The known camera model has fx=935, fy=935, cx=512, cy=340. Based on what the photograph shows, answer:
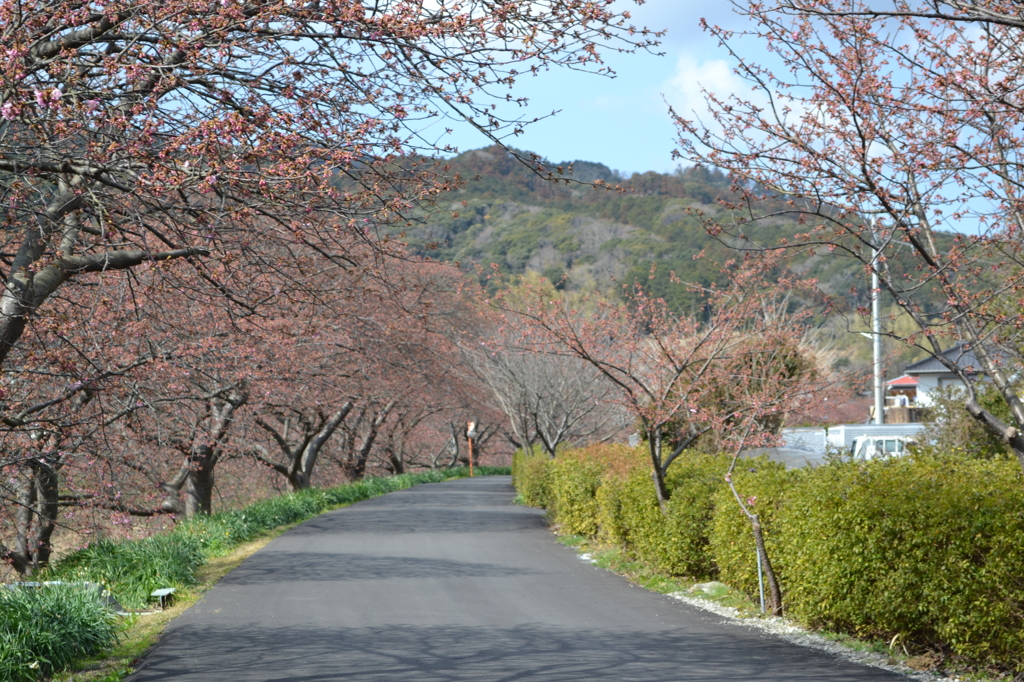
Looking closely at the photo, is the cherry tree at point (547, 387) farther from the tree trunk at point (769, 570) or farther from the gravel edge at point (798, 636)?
the tree trunk at point (769, 570)

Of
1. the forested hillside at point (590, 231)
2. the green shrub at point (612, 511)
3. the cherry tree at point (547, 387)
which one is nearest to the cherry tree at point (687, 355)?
the green shrub at point (612, 511)

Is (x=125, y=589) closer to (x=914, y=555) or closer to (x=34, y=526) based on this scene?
(x=34, y=526)

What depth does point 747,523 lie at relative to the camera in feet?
31.1

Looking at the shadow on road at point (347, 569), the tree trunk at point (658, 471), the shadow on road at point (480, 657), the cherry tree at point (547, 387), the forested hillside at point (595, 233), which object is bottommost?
the shadow on road at point (347, 569)

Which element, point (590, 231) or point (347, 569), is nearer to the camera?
point (347, 569)

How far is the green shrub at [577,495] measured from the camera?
1633cm

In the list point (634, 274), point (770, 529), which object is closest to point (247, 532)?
point (770, 529)

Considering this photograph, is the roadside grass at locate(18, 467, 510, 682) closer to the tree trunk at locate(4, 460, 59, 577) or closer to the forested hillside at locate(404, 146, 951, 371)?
the tree trunk at locate(4, 460, 59, 577)

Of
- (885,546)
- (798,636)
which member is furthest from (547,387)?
(885,546)

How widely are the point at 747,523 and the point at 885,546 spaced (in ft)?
7.92

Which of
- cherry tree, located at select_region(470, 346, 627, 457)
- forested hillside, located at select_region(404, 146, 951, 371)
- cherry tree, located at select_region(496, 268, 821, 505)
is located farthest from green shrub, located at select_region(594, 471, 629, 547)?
forested hillside, located at select_region(404, 146, 951, 371)

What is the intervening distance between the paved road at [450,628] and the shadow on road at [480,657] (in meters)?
0.02

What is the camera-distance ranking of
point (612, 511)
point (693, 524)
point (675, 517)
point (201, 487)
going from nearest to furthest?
point (693, 524)
point (675, 517)
point (612, 511)
point (201, 487)

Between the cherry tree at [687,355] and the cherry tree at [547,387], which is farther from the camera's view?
the cherry tree at [547,387]
